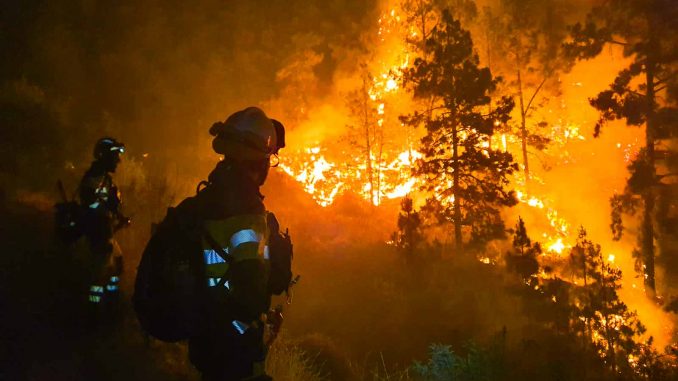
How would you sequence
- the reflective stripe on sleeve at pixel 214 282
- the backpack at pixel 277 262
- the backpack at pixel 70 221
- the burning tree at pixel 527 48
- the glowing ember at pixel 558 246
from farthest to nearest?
the burning tree at pixel 527 48, the glowing ember at pixel 558 246, the backpack at pixel 70 221, the backpack at pixel 277 262, the reflective stripe on sleeve at pixel 214 282

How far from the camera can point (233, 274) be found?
2500 mm

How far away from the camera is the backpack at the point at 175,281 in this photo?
2.56 metres

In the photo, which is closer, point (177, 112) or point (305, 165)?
point (177, 112)

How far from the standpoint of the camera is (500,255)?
702 inches

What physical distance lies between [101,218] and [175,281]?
3721 mm

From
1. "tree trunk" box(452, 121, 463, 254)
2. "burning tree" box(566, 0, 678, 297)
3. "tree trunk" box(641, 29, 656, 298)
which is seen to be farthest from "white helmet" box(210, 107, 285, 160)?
"tree trunk" box(641, 29, 656, 298)

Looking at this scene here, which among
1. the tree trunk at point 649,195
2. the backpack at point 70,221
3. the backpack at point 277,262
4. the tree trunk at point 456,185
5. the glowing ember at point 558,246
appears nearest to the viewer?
the backpack at point 277,262

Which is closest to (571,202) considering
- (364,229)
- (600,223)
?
(600,223)

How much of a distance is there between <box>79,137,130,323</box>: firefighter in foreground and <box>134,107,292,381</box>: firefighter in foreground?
11.3 ft

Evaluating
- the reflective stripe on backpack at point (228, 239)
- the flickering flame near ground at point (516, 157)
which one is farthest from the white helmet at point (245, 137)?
the flickering flame near ground at point (516, 157)

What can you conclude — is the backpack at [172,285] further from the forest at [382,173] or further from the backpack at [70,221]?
the backpack at [70,221]

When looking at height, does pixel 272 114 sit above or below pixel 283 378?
above

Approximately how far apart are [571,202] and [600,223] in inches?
76.5

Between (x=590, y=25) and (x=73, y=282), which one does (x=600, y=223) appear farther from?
(x=73, y=282)
